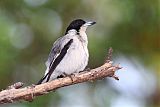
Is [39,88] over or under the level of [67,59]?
under

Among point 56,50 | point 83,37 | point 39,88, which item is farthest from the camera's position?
point 83,37

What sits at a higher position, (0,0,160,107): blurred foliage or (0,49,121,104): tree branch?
(0,0,160,107): blurred foliage

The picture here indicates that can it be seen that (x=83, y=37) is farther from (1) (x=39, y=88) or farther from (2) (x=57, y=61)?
(1) (x=39, y=88)

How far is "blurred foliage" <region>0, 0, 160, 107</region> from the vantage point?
561cm

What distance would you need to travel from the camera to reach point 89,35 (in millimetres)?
5719

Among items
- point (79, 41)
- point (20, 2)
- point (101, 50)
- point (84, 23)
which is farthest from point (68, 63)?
point (20, 2)

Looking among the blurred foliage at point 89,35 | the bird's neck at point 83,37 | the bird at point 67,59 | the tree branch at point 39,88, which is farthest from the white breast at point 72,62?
the blurred foliage at point 89,35

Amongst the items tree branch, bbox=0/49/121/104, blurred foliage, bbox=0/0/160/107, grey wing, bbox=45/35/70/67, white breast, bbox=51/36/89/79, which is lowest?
tree branch, bbox=0/49/121/104

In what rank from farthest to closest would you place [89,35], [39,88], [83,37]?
[89,35]
[83,37]
[39,88]

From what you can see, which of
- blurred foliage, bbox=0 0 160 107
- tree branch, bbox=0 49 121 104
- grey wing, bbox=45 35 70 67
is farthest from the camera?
blurred foliage, bbox=0 0 160 107

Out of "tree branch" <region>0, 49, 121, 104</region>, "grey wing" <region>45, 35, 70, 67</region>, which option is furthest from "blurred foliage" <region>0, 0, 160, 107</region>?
"tree branch" <region>0, 49, 121, 104</region>

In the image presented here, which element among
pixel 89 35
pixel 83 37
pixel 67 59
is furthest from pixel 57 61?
pixel 89 35

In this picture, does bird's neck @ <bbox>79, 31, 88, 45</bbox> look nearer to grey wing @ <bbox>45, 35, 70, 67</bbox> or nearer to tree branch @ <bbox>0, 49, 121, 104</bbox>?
grey wing @ <bbox>45, 35, 70, 67</bbox>

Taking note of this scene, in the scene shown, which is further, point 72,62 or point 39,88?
point 72,62
